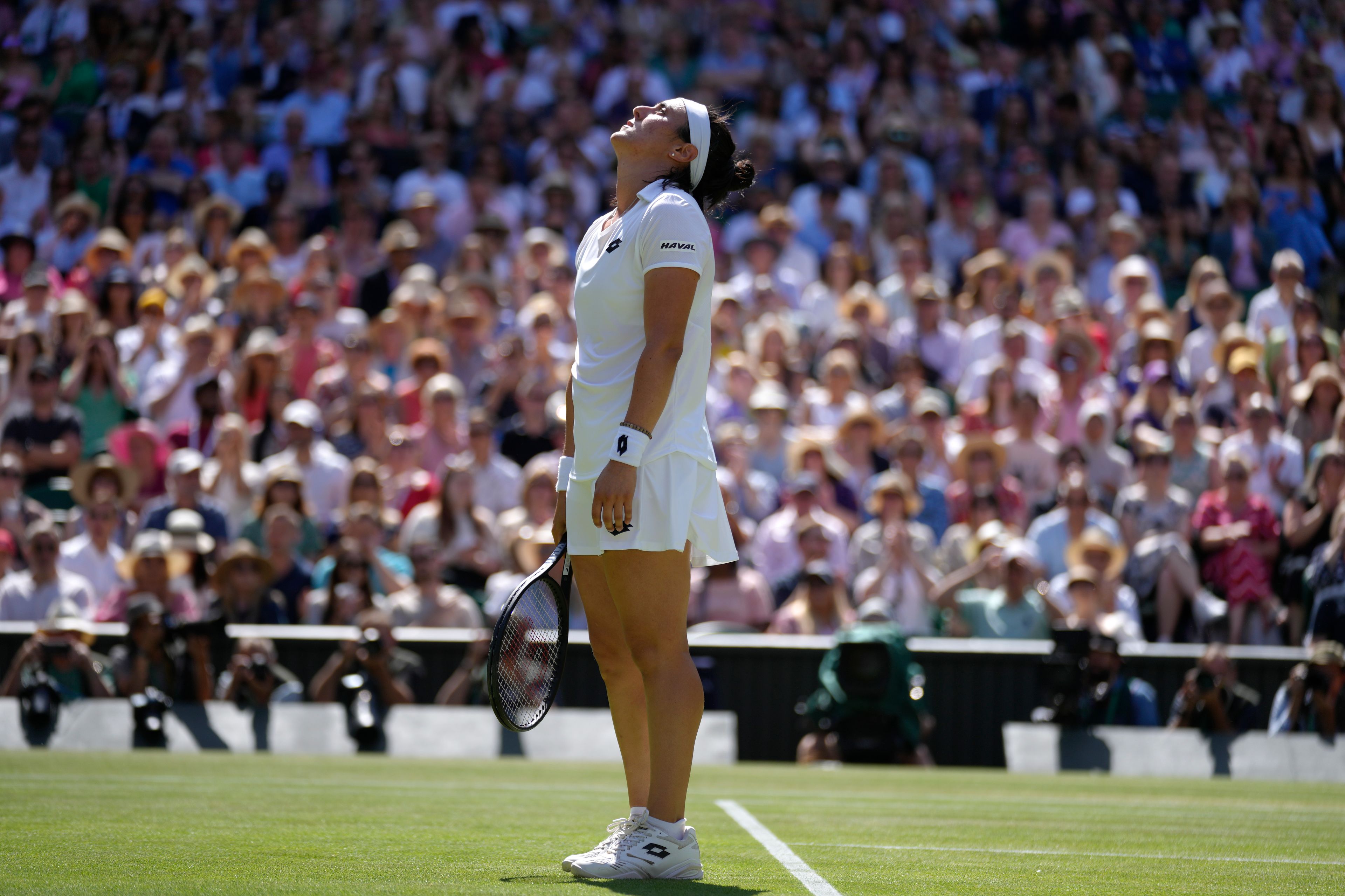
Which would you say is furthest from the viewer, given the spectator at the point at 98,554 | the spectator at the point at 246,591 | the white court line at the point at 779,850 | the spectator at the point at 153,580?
the spectator at the point at 98,554

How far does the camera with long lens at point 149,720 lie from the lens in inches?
366

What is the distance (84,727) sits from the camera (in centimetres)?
941

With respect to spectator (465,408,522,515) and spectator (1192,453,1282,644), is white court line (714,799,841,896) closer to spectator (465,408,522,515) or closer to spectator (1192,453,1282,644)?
spectator (1192,453,1282,644)

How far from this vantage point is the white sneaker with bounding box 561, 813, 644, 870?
4.20m

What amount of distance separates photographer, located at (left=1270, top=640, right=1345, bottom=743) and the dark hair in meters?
6.12

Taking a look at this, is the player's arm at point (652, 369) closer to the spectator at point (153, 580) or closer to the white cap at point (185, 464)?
the spectator at point (153, 580)

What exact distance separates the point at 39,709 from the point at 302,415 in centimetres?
333

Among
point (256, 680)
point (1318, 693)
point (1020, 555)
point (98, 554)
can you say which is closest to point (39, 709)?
point (256, 680)

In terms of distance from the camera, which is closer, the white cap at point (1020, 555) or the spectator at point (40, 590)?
the white cap at point (1020, 555)

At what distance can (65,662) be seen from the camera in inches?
387

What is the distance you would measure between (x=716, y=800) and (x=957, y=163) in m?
10.3

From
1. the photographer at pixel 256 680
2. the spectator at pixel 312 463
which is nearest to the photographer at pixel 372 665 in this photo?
the photographer at pixel 256 680

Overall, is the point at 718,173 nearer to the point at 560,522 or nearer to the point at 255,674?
the point at 560,522

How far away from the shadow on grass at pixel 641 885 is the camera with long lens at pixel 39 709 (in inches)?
230
